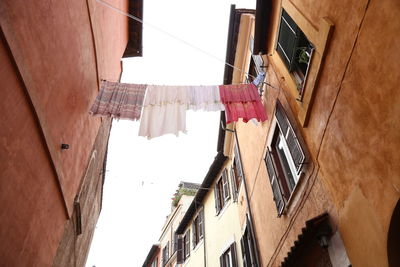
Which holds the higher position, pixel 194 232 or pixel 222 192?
pixel 222 192

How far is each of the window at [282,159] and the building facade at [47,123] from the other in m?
4.63

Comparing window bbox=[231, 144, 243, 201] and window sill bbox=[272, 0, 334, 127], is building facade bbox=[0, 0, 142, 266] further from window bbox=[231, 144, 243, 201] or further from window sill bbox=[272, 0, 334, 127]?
window bbox=[231, 144, 243, 201]

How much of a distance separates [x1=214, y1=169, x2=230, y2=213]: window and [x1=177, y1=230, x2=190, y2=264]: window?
474 cm

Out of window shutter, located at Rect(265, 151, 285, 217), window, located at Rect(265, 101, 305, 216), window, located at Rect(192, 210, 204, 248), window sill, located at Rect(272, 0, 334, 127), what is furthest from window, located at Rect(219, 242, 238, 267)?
window sill, located at Rect(272, 0, 334, 127)

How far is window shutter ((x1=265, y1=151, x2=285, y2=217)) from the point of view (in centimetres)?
642

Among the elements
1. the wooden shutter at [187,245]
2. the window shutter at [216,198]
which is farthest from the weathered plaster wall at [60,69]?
the wooden shutter at [187,245]

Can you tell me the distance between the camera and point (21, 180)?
15.2 ft

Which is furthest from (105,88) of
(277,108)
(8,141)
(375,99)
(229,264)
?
(229,264)

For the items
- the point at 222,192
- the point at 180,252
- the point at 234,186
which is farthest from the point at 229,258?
the point at 180,252

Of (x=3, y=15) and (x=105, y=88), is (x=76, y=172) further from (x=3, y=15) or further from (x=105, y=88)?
(x=3, y=15)

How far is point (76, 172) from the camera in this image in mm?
7570

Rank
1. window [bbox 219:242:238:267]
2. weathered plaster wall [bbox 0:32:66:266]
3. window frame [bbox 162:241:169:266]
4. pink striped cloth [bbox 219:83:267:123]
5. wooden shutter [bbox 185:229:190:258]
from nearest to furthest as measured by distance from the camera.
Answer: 1. weathered plaster wall [bbox 0:32:66:266]
2. pink striped cloth [bbox 219:83:267:123]
3. window [bbox 219:242:238:267]
4. wooden shutter [bbox 185:229:190:258]
5. window frame [bbox 162:241:169:266]

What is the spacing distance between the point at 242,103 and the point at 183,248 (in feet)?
40.7

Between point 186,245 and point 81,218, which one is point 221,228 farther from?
point 81,218
